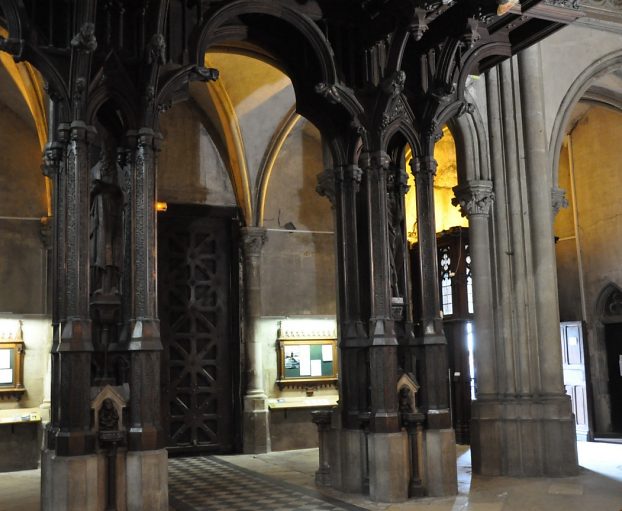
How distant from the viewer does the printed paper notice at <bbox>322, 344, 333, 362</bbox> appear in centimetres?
1523

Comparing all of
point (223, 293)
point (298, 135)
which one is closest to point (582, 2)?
point (298, 135)

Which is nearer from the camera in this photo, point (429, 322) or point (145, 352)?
point (145, 352)

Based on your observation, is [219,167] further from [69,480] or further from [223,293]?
[69,480]

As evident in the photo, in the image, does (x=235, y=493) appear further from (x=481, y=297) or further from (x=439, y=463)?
(x=481, y=297)

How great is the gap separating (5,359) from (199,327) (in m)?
3.49

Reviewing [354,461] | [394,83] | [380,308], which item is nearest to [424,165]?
[394,83]

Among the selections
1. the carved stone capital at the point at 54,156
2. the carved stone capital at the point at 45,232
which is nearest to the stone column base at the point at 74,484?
the carved stone capital at the point at 54,156

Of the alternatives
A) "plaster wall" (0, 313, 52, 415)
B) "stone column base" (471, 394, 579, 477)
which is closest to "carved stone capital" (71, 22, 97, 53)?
"plaster wall" (0, 313, 52, 415)

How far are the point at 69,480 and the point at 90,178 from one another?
285 centimetres

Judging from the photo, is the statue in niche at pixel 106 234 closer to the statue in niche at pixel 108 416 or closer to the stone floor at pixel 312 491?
the statue in niche at pixel 108 416

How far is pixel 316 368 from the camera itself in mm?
15125

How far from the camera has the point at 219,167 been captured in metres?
15.0

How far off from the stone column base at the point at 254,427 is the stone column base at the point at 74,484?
747cm

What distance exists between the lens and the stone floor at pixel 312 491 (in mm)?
8352
